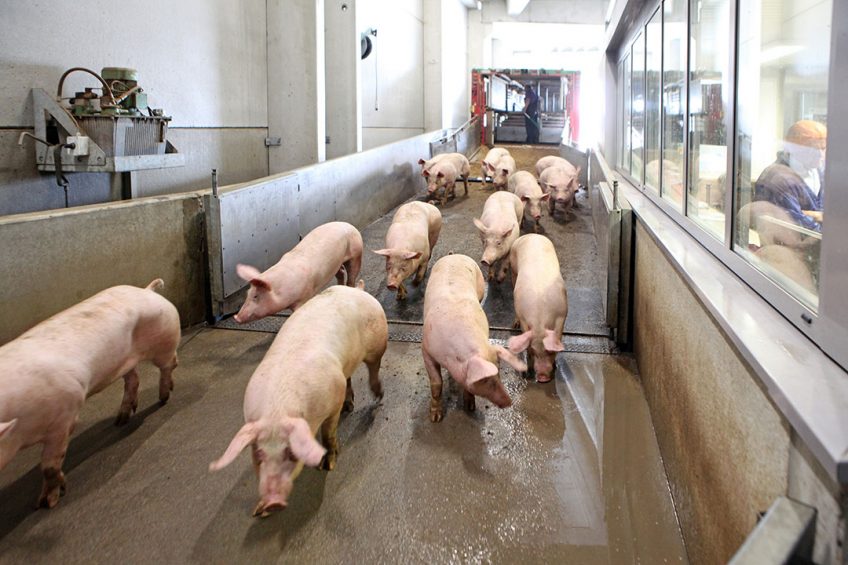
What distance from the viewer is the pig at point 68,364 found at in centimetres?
260

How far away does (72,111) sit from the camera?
4797mm

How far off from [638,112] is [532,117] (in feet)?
31.0

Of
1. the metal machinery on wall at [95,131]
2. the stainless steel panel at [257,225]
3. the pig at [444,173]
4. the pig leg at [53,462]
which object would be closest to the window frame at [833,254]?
the pig leg at [53,462]

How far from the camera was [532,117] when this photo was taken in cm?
1639

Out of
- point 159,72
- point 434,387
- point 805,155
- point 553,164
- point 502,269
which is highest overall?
point 159,72

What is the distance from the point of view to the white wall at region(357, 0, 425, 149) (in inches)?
509

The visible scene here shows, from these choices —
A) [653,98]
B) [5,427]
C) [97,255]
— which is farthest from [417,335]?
[653,98]

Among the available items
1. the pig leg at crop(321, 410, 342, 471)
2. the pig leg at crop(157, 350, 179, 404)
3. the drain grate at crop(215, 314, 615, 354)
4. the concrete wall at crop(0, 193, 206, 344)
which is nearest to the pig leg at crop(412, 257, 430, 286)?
the drain grate at crop(215, 314, 615, 354)

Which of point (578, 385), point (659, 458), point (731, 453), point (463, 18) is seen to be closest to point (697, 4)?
point (578, 385)

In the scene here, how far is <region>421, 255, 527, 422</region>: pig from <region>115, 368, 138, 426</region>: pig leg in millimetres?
1537

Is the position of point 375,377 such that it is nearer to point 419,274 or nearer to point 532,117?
point 419,274

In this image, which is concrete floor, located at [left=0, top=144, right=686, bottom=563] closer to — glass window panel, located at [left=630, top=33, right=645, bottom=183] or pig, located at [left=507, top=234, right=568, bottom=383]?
pig, located at [left=507, top=234, right=568, bottom=383]

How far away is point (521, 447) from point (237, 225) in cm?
300

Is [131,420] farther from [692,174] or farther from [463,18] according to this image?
[463,18]
